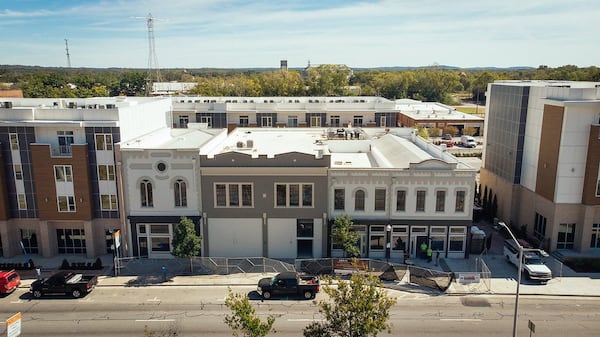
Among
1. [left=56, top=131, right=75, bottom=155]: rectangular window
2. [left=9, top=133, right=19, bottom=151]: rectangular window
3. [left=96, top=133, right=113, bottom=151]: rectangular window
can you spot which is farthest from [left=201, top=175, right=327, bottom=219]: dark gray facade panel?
[left=9, top=133, right=19, bottom=151]: rectangular window

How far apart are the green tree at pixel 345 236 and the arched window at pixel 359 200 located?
1680 millimetres

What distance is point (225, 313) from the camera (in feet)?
96.7

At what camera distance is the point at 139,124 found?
138ft

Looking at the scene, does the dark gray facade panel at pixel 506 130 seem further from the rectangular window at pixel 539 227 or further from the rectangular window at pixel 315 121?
the rectangular window at pixel 315 121

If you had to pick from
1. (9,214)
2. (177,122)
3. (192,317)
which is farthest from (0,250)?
(177,122)

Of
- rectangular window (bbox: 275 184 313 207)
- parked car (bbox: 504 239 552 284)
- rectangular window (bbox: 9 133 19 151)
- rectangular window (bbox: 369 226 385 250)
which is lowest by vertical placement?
parked car (bbox: 504 239 552 284)

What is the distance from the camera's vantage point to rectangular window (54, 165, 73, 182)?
122 ft

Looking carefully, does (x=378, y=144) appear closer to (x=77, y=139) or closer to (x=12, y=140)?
(x=77, y=139)

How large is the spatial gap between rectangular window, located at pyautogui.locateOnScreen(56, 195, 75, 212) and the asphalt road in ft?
24.5

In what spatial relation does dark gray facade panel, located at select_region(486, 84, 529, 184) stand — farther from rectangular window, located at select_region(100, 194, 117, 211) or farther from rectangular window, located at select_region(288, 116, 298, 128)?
rectangular window, located at select_region(100, 194, 117, 211)

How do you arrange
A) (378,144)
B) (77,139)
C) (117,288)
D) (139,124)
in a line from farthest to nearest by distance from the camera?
(378,144), (139,124), (77,139), (117,288)

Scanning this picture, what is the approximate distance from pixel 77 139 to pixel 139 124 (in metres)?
6.18

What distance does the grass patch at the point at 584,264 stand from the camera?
117 ft

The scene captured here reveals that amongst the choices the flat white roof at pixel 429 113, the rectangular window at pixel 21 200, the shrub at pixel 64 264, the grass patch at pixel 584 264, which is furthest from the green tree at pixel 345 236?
the flat white roof at pixel 429 113
